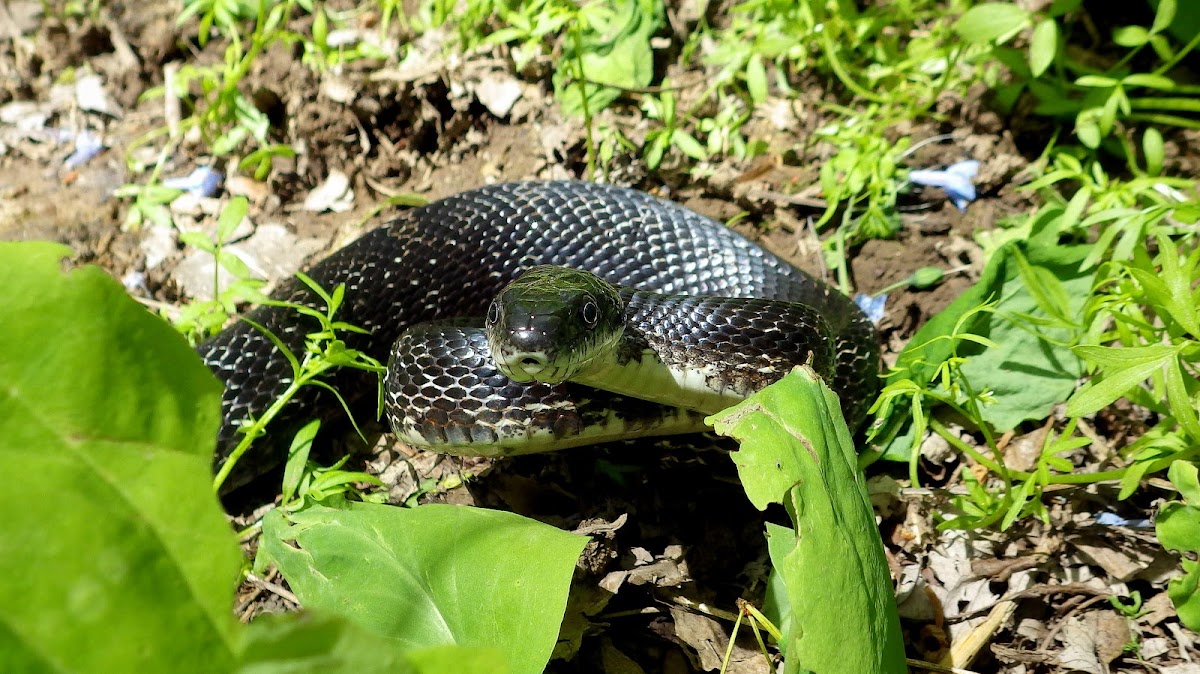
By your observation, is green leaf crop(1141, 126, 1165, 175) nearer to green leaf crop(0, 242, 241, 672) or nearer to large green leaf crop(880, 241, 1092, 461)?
large green leaf crop(880, 241, 1092, 461)

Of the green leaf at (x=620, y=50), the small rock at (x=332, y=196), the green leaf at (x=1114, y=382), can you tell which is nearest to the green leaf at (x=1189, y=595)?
the green leaf at (x=1114, y=382)

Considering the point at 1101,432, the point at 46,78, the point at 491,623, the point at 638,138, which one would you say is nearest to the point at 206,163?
the point at 46,78

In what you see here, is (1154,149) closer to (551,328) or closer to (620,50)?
(620,50)

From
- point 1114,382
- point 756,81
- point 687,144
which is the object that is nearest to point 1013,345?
point 1114,382

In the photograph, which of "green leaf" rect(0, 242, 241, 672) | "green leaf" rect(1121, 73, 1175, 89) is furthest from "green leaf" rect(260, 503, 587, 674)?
"green leaf" rect(1121, 73, 1175, 89)

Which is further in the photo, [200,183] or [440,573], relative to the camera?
[200,183]

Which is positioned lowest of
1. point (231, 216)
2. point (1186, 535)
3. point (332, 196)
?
point (332, 196)

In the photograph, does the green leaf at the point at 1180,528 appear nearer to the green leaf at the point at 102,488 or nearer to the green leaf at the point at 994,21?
the green leaf at the point at 102,488
